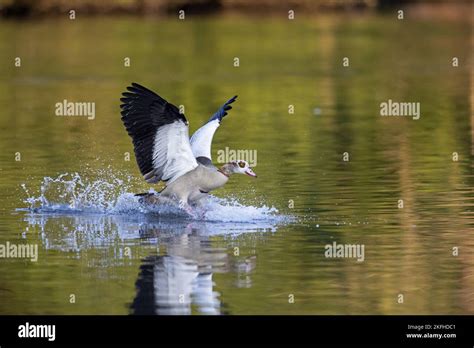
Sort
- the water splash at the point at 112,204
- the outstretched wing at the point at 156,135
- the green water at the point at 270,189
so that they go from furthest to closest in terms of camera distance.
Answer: the water splash at the point at 112,204
the outstretched wing at the point at 156,135
the green water at the point at 270,189

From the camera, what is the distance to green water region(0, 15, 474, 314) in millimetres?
15398

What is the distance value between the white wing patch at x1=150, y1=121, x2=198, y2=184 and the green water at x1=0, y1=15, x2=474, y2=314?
30.0 inches

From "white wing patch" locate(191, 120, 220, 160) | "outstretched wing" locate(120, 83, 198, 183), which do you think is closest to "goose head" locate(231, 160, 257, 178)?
"outstretched wing" locate(120, 83, 198, 183)

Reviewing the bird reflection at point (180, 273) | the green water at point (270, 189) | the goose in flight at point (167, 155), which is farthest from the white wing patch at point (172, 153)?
the bird reflection at point (180, 273)

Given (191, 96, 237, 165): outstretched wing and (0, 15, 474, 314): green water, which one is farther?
(191, 96, 237, 165): outstretched wing

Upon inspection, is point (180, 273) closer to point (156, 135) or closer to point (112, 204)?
point (156, 135)

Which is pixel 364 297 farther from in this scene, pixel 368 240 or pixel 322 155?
pixel 322 155

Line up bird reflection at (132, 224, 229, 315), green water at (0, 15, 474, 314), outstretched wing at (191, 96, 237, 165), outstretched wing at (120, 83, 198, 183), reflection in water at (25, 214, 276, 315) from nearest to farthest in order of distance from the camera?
bird reflection at (132, 224, 229, 315)
reflection in water at (25, 214, 276, 315)
green water at (0, 15, 474, 314)
outstretched wing at (120, 83, 198, 183)
outstretched wing at (191, 96, 237, 165)

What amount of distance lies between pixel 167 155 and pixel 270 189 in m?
2.77

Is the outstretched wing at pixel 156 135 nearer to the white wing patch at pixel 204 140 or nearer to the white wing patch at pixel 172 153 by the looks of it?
the white wing patch at pixel 172 153

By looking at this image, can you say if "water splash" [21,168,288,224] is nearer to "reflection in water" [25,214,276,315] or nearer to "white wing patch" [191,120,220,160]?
"reflection in water" [25,214,276,315]

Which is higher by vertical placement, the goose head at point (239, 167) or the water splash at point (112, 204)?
the goose head at point (239, 167)

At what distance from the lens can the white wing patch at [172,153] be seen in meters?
19.4

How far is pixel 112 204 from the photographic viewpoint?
2073 centimetres
